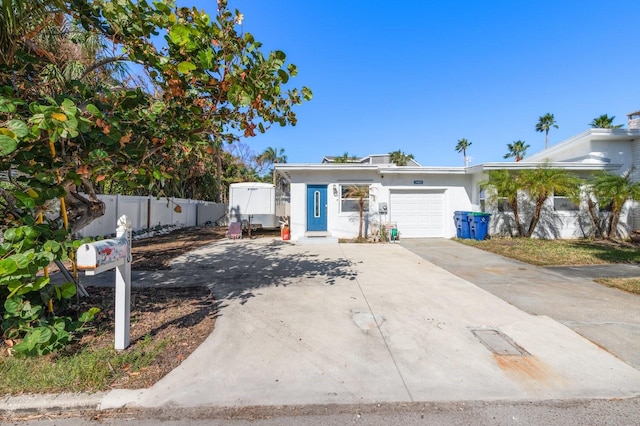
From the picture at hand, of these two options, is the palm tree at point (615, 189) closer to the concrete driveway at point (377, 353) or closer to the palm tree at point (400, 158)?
the concrete driveway at point (377, 353)

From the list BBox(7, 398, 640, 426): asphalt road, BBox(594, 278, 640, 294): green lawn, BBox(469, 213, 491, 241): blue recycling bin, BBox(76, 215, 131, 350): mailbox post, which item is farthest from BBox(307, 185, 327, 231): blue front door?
BBox(7, 398, 640, 426): asphalt road

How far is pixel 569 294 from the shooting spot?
554cm

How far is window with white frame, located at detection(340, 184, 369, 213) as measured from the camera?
1332cm

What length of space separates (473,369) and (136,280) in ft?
19.8

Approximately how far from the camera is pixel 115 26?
3.43 meters

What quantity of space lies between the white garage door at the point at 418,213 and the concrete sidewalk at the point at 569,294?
439 cm

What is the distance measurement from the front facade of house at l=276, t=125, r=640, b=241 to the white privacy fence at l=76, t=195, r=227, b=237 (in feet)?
16.7

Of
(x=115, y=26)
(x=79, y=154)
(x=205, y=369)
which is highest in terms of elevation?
(x=115, y=26)

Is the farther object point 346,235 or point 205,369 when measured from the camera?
A: point 346,235

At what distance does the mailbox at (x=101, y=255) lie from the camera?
9.11ft

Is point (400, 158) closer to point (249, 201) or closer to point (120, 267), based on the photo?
point (249, 201)

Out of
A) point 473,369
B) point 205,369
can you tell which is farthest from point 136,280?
point 473,369

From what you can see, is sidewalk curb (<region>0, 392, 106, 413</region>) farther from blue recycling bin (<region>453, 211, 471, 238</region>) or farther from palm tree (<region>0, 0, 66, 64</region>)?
blue recycling bin (<region>453, 211, 471, 238</region>)

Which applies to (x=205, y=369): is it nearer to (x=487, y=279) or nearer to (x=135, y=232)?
(x=487, y=279)
